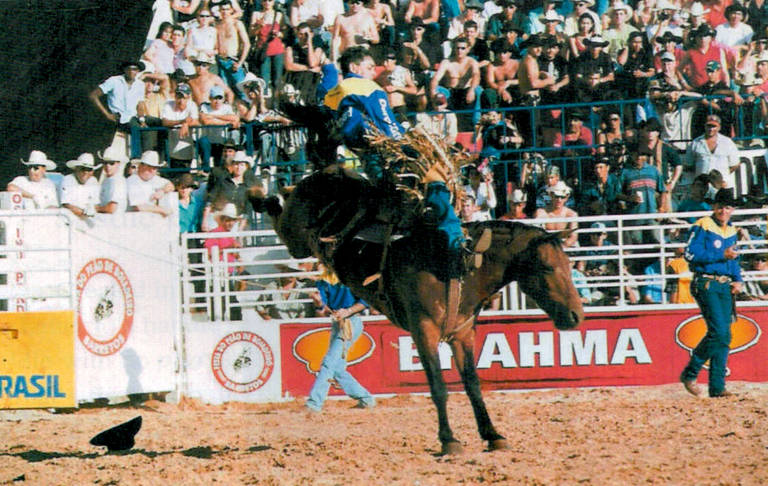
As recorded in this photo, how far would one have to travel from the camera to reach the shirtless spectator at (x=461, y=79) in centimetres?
1141

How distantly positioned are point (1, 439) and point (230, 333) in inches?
90.8

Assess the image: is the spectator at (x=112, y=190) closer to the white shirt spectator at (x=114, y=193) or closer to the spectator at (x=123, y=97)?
the white shirt spectator at (x=114, y=193)

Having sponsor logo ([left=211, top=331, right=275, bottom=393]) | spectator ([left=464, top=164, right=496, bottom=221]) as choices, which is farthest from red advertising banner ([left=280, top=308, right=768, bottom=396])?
spectator ([left=464, top=164, right=496, bottom=221])

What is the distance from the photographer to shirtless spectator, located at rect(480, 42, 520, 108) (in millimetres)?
11453

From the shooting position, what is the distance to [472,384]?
23.4 ft

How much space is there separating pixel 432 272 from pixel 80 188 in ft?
14.4

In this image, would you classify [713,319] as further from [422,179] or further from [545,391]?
[422,179]

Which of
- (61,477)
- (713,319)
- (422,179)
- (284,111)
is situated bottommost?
(61,477)

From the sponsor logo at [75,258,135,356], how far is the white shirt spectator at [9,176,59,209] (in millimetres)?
985

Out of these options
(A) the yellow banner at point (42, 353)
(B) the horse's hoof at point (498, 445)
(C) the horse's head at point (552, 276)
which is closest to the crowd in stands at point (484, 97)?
(A) the yellow banner at point (42, 353)

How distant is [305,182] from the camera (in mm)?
7371

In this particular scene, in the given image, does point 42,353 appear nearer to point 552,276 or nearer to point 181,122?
point 181,122

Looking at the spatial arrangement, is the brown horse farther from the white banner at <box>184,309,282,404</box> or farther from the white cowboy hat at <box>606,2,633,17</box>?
the white cowboy hat at <box>606,2,633,17</box>

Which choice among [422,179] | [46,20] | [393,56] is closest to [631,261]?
[393,56]
